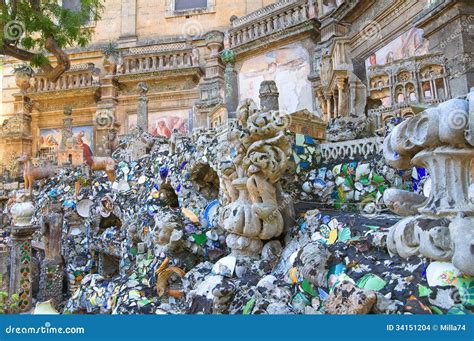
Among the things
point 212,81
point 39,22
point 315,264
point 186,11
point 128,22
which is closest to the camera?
point 315,264

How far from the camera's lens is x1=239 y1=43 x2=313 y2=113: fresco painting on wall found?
41.8 feet

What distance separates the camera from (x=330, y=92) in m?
9.90

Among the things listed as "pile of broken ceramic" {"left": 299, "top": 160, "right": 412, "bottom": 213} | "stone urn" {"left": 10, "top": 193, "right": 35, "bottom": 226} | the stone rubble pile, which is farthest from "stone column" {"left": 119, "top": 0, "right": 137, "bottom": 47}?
"pile of broken ceramic" {"left": 299, "top": 160, "right": 412, "bottom": 213}

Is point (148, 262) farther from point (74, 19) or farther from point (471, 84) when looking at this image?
point (74, 19)

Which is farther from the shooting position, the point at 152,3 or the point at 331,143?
the point at 152,3

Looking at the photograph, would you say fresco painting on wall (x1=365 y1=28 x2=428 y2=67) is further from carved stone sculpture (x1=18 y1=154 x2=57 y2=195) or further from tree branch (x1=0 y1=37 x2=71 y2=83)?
carved stone sculpture (x1=18 y1=154 x2=57 y2=195)

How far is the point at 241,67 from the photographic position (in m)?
14.2

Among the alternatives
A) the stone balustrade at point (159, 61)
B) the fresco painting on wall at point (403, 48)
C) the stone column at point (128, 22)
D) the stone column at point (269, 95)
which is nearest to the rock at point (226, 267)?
the stone column at point (269, 95)

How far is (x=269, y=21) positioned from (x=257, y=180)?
10.6 metres

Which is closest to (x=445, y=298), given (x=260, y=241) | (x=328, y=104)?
(x=260, y=241)

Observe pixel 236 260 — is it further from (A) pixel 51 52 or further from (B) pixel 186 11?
(B) pixel 186 11

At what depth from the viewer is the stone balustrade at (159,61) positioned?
16.9 metres

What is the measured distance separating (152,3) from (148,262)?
16336 millimetres

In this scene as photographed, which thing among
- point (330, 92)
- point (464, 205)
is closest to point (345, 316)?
point (464, 205)
